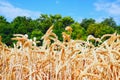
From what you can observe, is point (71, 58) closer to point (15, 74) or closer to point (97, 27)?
point (15, 74)

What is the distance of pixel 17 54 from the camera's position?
9.29ft

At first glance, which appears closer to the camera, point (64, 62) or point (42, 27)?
point (64, 62)

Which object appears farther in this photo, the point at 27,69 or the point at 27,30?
the point at 27,30

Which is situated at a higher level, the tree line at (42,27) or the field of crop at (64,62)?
the tree line at (42,27)

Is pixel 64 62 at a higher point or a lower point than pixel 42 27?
lower

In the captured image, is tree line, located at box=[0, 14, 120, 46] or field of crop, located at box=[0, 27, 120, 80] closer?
field of crop, located at box=[0, 27, 120, 80]

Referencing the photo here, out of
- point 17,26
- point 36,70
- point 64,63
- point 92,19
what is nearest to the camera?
point 64,63

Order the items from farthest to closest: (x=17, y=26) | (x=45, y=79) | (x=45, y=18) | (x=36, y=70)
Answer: (x=45, y=18)
(x=17, y=26)
(x=45, y=79)
(x=36, y=70)

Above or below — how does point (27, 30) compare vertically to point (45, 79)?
above

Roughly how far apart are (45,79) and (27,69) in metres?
0.17

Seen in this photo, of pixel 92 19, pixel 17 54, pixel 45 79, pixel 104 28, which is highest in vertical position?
pixel 92 19

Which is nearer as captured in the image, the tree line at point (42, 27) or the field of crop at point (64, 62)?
the field of crop at point (64, 62)

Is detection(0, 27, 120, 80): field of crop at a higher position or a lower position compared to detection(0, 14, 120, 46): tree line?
lower

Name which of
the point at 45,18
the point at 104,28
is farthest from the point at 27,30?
the point at 104,28
